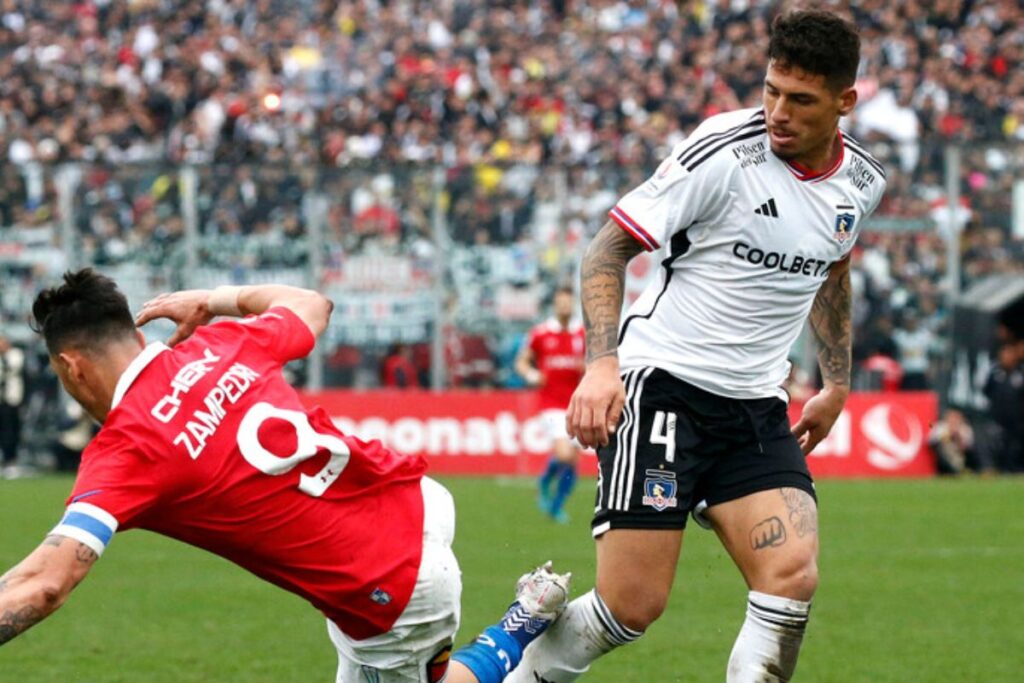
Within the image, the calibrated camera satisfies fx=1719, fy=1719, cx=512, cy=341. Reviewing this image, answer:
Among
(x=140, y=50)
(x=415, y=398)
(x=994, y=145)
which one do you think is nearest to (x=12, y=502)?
(x=415, y=398)

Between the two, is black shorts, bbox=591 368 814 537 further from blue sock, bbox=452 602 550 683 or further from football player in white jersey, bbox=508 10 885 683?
blue sock, bbox=452 602 550 683

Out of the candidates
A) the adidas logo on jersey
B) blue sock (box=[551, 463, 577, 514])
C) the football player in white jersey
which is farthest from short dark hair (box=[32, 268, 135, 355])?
blue sock (box=[551, 463, 577, 514])

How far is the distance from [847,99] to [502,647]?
7.03 feet

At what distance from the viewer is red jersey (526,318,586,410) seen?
1666 cm

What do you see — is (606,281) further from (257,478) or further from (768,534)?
(257,478)

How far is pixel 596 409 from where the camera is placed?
5266mm

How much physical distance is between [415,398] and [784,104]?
1556 centimetres

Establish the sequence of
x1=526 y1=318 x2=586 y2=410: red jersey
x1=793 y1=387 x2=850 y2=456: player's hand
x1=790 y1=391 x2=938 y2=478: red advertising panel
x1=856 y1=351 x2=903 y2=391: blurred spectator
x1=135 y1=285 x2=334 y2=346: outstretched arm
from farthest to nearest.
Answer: x1=856 y1=351 x2=903 y2=391: blurred spectator → x1=790 y1=391 x2=938 y2=478: red advertising panel → x1=526 y1=318 x2=586 y2=410: red jersey → x1=793 y1=387 x2=850 y2=456: player's hand → x1=135 y1=285 x2=334 y2=346: outstretched arm

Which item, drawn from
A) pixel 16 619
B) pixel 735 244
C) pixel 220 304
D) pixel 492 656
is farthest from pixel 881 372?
pixel 16 619

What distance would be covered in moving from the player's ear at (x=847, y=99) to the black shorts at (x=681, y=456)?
3.36 ft

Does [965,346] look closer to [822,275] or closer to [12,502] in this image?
[12,502]

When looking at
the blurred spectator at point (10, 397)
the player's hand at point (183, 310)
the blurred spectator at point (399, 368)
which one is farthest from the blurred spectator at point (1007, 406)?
the player's hand at point (183, 310)

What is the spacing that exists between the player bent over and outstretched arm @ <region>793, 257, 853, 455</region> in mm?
1712

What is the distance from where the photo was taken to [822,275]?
5.94 meters
